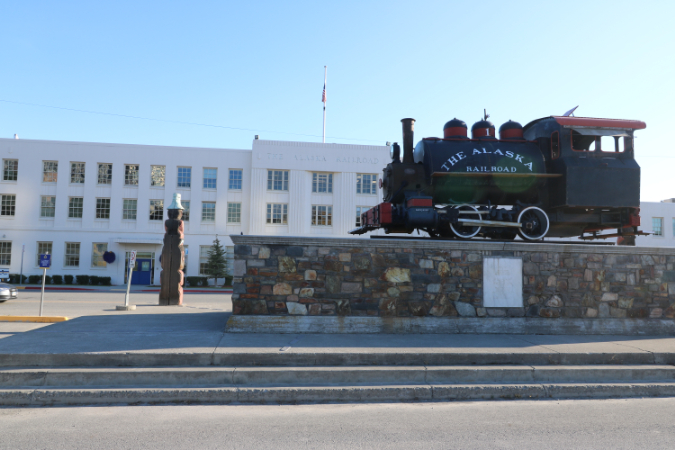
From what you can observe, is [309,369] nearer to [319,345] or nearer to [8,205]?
[319,345]

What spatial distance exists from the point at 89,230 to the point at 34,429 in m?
28.6

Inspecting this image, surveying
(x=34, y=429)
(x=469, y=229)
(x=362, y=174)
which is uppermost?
(x=362, y=174)

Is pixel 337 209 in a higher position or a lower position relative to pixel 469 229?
higher

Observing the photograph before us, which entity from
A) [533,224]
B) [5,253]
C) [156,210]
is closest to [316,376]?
[533,224]

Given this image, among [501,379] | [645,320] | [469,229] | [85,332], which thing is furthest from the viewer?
[469,229]

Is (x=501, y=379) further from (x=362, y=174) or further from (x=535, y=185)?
(x=362, y=174)

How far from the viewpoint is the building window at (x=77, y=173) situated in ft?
97.9

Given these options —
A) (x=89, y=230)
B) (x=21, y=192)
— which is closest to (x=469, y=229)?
(x=89, y=230)

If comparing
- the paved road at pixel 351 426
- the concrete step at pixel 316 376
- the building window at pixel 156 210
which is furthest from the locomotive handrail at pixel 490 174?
the building window at pixel 156 210

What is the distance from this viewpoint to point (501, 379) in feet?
19.7

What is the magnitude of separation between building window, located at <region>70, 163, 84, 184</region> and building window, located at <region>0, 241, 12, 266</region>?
5.61m

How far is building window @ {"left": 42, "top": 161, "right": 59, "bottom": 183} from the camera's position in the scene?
29672mm

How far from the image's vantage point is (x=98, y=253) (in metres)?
29.7

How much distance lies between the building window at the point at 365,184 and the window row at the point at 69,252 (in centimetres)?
1706
